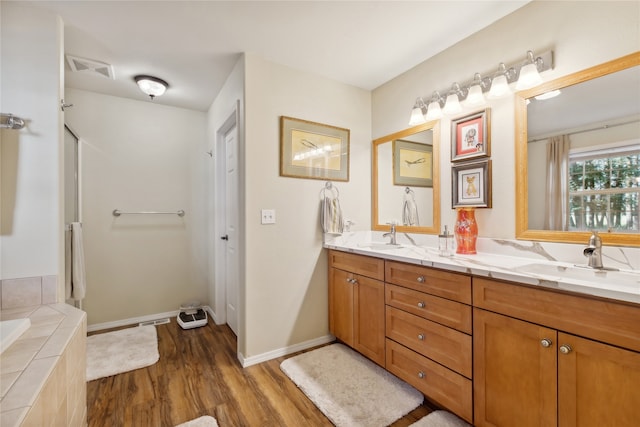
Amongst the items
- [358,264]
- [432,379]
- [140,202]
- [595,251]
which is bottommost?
[432,379]

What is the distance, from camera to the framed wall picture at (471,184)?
5.99 ft

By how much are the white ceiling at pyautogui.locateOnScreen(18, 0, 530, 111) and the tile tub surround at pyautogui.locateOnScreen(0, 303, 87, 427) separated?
1756mm

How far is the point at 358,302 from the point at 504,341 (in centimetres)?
104

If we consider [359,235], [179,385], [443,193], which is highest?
[443,193]

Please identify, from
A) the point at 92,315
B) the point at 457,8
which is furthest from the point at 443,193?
the point at 92,315

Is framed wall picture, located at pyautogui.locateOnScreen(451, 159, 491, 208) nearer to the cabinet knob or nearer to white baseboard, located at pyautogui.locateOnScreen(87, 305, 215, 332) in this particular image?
the cabinet knob

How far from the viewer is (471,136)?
1922 mm

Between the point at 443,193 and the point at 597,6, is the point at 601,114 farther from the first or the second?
the point at 443,193

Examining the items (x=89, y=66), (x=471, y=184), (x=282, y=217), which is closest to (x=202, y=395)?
(x=282, y=217)

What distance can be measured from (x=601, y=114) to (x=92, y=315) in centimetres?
417

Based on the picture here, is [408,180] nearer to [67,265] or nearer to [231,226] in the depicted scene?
[231,226]

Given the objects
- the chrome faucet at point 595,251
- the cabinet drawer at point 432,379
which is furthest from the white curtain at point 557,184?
the cabinet drawer at point 432,379

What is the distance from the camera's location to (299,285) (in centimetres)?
236

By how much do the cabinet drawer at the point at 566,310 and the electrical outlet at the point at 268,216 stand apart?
57.0 inches
